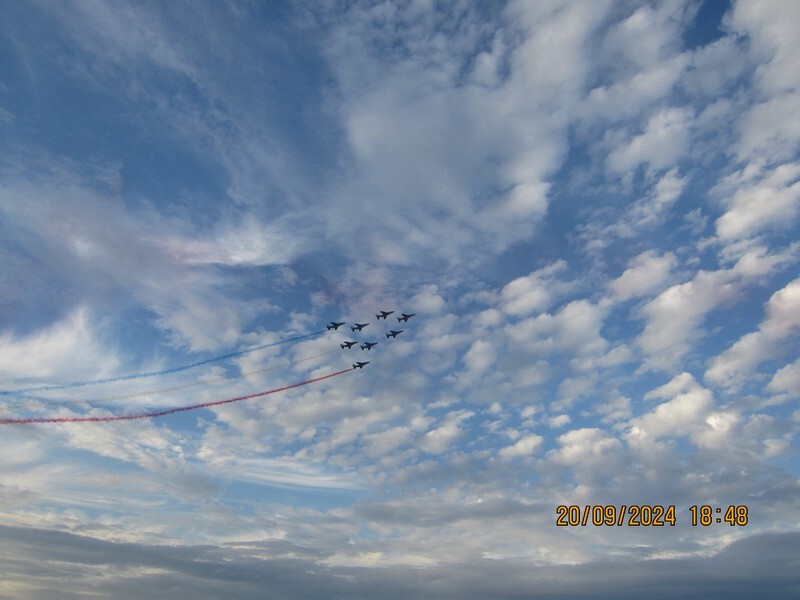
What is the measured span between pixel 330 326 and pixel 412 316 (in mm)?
27814

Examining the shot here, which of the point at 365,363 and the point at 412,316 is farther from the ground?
the point at 412,316

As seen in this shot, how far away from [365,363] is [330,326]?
57.2ft

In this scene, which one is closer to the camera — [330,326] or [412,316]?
[330,326]

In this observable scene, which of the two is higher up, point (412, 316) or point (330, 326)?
point (412, 316)

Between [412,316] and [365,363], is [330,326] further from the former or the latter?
[412,316]

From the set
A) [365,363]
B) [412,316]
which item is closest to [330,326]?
[365,363]

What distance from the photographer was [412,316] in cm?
14738

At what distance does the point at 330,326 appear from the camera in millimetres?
135875

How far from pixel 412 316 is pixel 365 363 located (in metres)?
21.6

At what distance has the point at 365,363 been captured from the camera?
5635 inches
